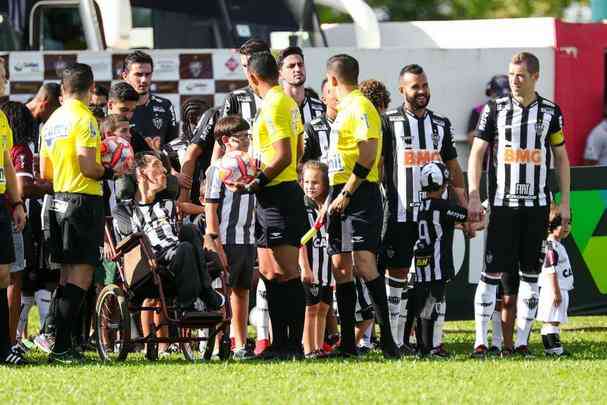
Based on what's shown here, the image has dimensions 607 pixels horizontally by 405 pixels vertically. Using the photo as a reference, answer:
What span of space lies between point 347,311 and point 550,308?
6.27 feet

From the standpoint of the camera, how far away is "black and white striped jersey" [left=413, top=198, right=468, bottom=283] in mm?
11609

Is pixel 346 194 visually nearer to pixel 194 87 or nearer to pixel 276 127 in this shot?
pixel 276 127

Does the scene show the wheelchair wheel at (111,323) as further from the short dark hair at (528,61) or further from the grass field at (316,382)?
the short dark hair at (528,61)

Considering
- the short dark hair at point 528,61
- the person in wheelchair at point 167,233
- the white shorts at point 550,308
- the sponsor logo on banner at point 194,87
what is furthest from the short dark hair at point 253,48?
the sponsor logo on banner at point 194,87

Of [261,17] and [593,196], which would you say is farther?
[261,17]

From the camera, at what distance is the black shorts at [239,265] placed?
1129 centimetres

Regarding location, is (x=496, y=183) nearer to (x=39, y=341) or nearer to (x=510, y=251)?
(x=510, y=251)

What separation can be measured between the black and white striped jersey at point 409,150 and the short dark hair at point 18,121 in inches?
101

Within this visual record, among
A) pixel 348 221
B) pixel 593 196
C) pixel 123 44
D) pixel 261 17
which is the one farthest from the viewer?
pixel 261 17

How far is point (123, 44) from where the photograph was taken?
647 inches

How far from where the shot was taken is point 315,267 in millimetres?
11750

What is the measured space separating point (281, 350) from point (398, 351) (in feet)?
2.61

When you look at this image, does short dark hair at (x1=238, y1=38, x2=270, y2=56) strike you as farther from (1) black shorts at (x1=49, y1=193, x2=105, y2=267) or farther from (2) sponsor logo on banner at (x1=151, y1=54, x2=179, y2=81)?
(2) sponsor logo on banner at (x1=151, y1=54, x2=179, y2=81)

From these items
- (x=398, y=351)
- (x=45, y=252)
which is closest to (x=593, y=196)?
(x=398, y=351)
